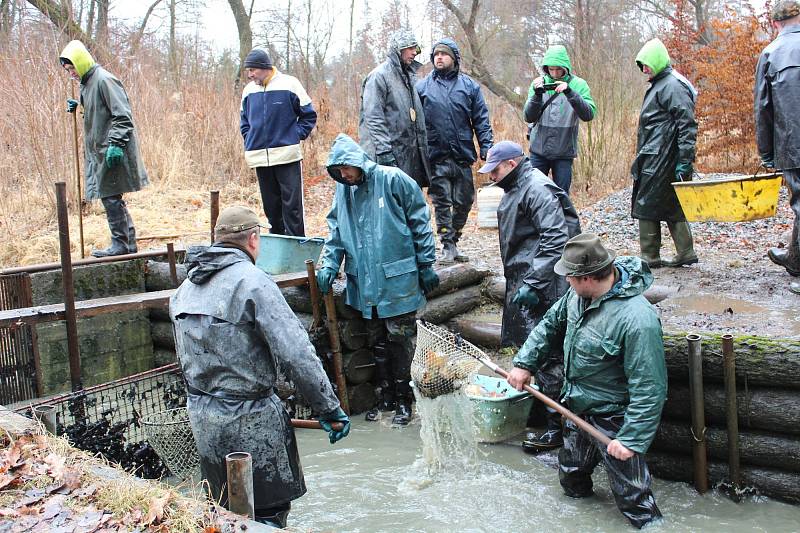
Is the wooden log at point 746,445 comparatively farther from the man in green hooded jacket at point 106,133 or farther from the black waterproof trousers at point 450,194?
the man in green hooded jacket at point 106,133

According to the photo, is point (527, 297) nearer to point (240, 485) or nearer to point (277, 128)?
point (240, 485)

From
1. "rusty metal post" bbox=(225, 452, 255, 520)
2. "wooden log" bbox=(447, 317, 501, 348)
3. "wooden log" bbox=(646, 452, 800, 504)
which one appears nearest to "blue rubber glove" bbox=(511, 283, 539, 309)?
"wooden log" bbox=(646, 452, 800, 504)

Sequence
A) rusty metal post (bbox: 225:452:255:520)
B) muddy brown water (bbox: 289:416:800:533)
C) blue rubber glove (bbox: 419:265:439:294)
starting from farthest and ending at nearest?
1. blue rubber glove (bbox: 419:265:439:294)
2. muddy brown water (bbox: 289:416:800:533)
3. rusty metal post (bbox: 225:452:255:520)

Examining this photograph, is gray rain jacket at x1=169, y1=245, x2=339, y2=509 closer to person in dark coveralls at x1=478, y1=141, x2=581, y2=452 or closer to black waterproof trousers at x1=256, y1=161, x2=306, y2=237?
person in dark coveralls at x1=478, y1=141, x2=581, y2=452

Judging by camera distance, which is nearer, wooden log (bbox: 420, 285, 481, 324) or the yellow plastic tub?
the yellow plastic tub

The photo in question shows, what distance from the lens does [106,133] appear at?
8305 mm

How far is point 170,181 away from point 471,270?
7.44 metres

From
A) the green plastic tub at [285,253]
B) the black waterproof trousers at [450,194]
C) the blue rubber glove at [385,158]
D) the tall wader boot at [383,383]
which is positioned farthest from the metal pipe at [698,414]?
the green plastic tub at [285,253]

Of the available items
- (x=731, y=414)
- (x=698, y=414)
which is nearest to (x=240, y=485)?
(x=698, y=414)

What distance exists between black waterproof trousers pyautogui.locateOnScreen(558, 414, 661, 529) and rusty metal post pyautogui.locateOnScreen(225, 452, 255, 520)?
7.89 feet

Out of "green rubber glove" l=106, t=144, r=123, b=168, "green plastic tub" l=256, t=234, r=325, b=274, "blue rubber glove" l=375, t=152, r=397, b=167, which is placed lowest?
"green plastic tub" l=256, t=234, r=325, b=274

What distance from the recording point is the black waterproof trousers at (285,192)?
26.8 ft

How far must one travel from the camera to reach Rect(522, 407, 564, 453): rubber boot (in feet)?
19.9

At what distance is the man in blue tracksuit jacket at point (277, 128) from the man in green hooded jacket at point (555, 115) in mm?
2287
